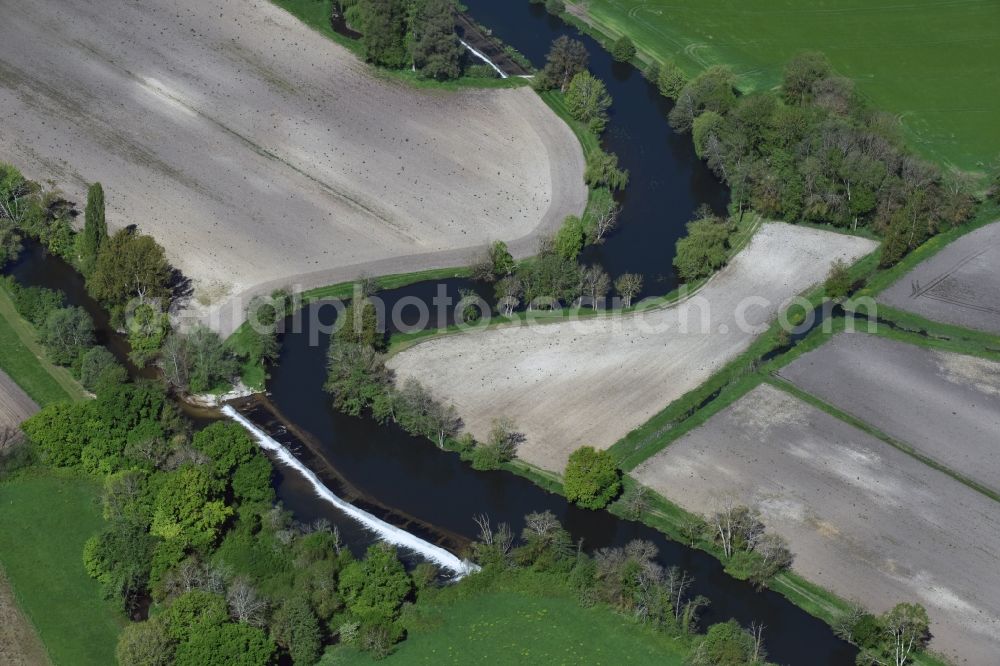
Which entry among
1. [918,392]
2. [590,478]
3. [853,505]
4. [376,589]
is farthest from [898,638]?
[376,589]

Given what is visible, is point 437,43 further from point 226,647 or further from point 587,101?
point 226,647

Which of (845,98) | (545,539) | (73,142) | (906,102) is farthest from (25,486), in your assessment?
(906,102)

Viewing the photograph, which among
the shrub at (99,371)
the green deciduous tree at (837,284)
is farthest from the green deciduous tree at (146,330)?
the green deciduous tree at (837,284)

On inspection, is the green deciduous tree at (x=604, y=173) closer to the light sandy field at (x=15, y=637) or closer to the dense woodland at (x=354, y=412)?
the dense woodland at (x=354, y=412)

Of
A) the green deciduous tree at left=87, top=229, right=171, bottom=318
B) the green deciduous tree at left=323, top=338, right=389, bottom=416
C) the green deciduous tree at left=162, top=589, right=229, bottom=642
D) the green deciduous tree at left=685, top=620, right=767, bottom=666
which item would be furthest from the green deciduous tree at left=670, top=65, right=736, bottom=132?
the green deciduous tree at left=162, top=589, right=229, bottom=642

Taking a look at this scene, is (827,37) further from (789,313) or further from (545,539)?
(545,539)

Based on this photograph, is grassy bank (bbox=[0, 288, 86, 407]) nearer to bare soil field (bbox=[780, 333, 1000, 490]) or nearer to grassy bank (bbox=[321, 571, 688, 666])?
grassy bank (bbox=[321, 571, 688, 666])
